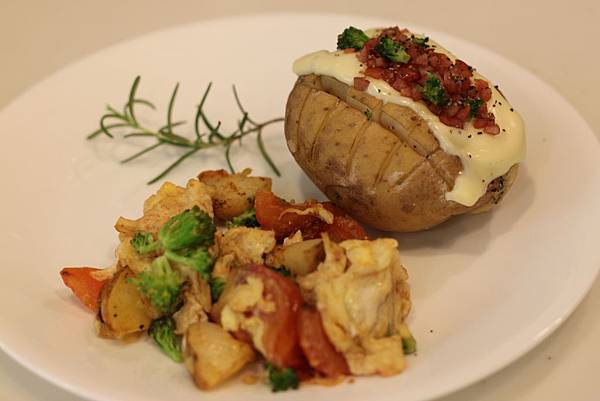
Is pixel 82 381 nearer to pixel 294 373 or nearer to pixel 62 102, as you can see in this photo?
pixel 294 373

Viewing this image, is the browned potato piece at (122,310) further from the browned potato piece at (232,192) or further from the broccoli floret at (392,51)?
the broccoli floret at (392,51)

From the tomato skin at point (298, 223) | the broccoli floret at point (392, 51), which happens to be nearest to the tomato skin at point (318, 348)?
the tomato skin at point (298, 223)

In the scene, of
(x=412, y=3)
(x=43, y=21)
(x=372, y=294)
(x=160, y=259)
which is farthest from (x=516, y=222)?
(x=43, y=21)

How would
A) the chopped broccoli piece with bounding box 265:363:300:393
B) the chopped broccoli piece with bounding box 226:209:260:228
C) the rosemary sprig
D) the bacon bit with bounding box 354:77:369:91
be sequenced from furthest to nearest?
the rosemary sprig, the chopped broccoli piece with bounding box 226:209:260:228, the bacon bit with bounding box 354:77:369:91, the chopped broccoli piece with bounding box 265:363:300:393

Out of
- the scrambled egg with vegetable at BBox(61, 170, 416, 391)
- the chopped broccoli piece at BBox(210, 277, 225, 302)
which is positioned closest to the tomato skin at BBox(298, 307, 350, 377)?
the scrambled egg with vegetable at BBox(61, 170, 416, 391)

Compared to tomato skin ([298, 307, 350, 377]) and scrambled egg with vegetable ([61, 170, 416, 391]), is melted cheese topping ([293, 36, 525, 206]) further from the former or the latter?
tomato skin ([298, 307, 350, 377])

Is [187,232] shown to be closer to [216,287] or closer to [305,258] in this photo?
[216,287]
